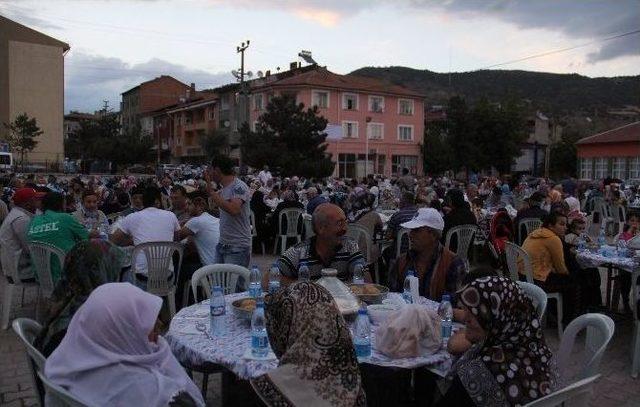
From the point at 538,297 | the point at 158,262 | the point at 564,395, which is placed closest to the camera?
the point at 564,395

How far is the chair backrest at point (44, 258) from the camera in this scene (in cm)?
577

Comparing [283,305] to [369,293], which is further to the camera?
[369,293]

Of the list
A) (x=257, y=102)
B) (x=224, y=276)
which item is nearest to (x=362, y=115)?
(x=257, y=102)

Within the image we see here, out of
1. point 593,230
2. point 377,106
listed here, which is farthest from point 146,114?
point 593,230

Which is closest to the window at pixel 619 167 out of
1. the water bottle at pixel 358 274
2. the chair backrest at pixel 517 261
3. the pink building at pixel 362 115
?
the pink building at pixel 362 115

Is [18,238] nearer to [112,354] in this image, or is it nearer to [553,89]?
[112,354]

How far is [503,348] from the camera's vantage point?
2.65m

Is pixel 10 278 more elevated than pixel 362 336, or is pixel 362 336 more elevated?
pixel 362 336

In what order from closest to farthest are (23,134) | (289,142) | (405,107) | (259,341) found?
(259,341) → (289,142) → (23,134) → (405,107)

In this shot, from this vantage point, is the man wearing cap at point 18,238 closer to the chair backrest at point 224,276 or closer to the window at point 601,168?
the chair backrest at point 224,276

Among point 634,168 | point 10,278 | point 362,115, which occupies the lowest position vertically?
point 10,278

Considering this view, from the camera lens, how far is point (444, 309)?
334cm

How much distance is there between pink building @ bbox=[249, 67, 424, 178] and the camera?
47875 millimetres

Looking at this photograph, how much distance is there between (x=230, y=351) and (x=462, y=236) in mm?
6153
